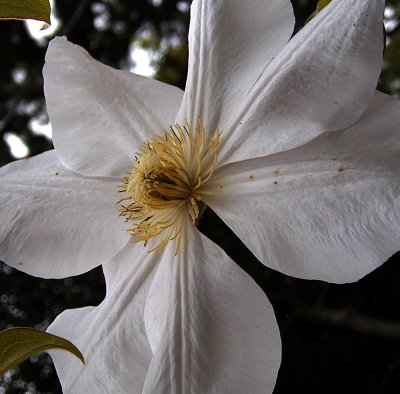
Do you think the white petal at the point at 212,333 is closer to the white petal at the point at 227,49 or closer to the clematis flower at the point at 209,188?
the clematis flower at the point at 209,188

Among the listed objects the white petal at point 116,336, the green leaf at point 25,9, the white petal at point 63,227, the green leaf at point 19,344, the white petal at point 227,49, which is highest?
the white petal at point 227,49

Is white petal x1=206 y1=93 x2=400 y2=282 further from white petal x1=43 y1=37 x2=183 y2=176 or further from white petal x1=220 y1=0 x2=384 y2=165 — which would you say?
white petal x1=43 y1=37 x2=183 y2=176

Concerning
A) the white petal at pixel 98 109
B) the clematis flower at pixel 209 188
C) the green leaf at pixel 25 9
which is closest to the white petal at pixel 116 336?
the clematis flower at pixel 209 188

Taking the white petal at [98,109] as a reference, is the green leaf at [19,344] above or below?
below

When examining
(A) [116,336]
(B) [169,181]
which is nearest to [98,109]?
(B) [169,181]

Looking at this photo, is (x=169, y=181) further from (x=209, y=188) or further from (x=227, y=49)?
(x=227, y=49)

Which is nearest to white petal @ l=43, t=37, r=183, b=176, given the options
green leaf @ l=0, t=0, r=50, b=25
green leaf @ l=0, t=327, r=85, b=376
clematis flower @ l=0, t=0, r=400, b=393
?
clematis flower @ l=0, t=0, r=400, b=393
